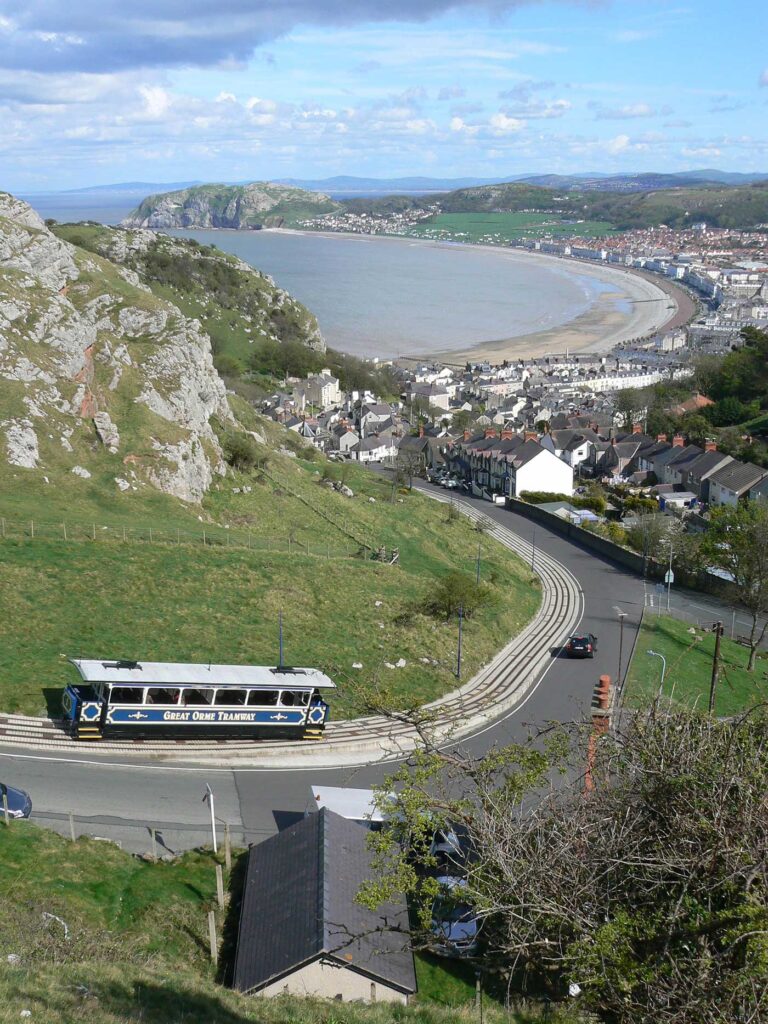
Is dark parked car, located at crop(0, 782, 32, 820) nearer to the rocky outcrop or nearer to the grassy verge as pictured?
the grassy verge

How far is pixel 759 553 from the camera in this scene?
3669cm

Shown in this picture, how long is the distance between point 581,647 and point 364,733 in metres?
10.7

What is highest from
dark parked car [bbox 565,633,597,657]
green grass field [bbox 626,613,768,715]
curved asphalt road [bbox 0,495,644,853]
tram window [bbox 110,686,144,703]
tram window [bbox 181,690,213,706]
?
tram window [bbox 110,686,144,703]

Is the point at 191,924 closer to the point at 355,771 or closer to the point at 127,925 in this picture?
the point at 127,925

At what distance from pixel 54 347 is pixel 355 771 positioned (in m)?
25.0

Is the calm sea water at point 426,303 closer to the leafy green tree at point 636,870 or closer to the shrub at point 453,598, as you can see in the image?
the shrub at point 453,598

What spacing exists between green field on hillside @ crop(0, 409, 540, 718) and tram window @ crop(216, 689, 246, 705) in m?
2.96

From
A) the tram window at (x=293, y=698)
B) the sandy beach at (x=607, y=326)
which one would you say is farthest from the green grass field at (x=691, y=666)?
the sandy beach at (x=607, y=326)

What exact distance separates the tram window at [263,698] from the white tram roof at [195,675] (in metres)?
0.16

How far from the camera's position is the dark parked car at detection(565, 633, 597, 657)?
29.7 meters

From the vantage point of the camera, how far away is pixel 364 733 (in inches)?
832

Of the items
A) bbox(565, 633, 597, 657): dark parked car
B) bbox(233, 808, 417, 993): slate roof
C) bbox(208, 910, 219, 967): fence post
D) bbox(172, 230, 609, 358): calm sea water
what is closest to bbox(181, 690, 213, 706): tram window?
bbox(233, 808, 417, 993): slate roof

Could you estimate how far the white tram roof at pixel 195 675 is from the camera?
61.3ft

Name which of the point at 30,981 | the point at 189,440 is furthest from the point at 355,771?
the point at 189,440
